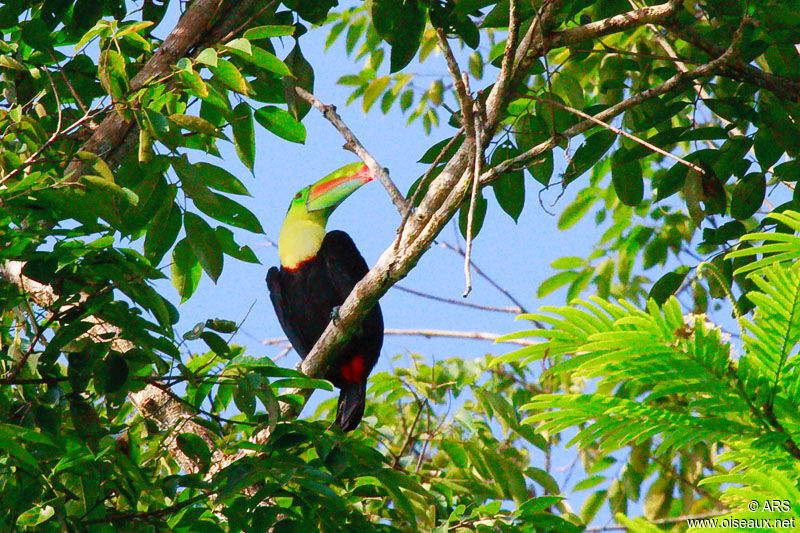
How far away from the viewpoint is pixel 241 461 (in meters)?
1.82

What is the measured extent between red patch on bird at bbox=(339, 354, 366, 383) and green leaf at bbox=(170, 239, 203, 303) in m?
1.17

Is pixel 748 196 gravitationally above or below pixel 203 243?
above

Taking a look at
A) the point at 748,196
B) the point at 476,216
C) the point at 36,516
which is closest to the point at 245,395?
the point at 36,516

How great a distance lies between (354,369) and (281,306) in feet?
1.56

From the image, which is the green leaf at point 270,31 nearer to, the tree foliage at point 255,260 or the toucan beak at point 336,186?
the tree foliage at point 255,260

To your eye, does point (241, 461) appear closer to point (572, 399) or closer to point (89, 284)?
point (89, 284)

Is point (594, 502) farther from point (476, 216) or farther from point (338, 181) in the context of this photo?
point (476, 216)

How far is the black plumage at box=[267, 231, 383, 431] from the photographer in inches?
140

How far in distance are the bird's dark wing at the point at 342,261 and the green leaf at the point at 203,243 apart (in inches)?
48.2

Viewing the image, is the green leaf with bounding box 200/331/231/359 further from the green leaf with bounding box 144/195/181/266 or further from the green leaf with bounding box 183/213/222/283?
the green leaf with bounding box 144/195/181/266

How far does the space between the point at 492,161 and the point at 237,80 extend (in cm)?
90

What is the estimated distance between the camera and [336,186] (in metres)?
3.70

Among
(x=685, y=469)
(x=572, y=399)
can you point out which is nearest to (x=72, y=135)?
(x=572, y=399)

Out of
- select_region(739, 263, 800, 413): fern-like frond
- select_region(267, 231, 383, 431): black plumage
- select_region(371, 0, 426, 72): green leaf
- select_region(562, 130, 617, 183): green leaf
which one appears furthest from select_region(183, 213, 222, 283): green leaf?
select_region(739, 263, 800, 413): fern-like frond
